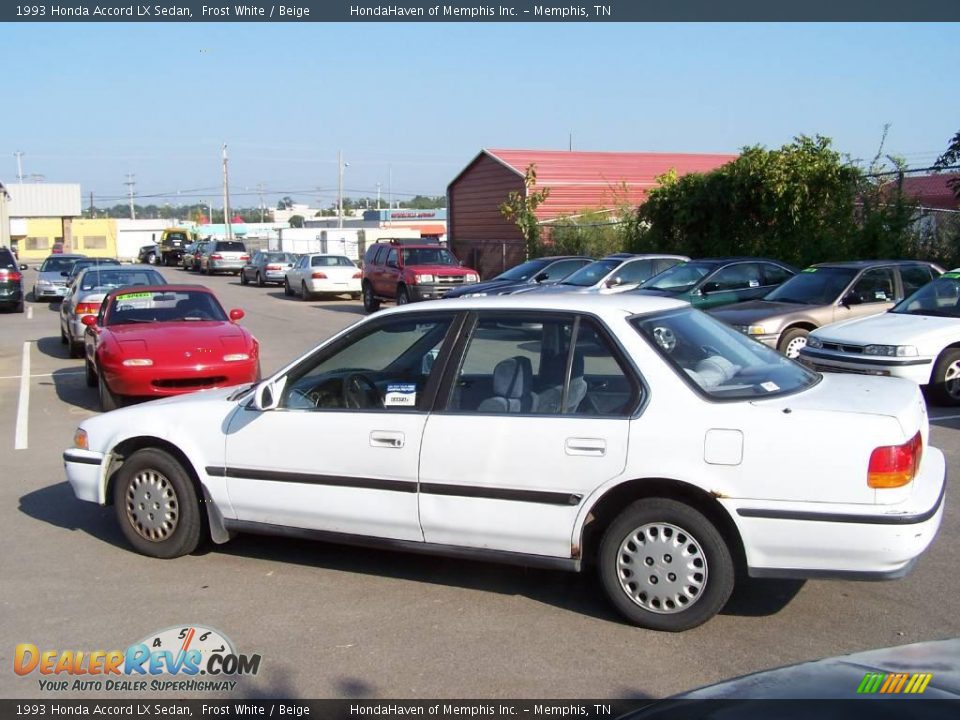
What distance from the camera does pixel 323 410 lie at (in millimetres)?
5465

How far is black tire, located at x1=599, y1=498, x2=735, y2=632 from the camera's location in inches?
183

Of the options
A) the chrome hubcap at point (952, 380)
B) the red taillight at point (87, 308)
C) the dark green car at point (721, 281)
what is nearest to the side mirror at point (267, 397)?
the chrome hubcap at point (952, 380)

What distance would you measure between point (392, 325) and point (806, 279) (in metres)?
10.1

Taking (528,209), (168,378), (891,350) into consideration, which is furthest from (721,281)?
(528,209)

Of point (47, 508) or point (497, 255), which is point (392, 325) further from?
point (497, 255)

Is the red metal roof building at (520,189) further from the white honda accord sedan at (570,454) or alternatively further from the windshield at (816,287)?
the white honda accord sedan at (570,454)

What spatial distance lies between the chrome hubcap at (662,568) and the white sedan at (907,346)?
6726 mm

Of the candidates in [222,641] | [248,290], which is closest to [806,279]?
[222,641]

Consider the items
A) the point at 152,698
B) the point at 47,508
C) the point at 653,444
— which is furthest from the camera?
the point at 47,508

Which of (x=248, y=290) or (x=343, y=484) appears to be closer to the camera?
(x=343, y=484)

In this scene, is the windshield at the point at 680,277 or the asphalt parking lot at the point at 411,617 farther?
the windshield at the point at 680,277

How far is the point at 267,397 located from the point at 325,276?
85.1 feet

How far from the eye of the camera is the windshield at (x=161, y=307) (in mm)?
11727

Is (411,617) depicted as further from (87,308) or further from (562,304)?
(87,308)
